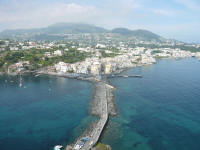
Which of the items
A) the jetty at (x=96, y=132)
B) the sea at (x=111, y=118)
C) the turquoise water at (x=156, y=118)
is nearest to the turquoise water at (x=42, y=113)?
the sea at (x=111, y=118)

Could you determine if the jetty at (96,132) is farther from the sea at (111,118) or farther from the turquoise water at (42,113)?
the turquoise water at (42,113)

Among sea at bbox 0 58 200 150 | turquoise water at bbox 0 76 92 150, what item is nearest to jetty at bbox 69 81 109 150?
sea at bbox 0 58 200 150

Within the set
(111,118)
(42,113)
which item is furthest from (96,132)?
(42,113)

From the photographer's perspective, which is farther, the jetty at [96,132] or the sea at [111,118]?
the sea at [111,118]

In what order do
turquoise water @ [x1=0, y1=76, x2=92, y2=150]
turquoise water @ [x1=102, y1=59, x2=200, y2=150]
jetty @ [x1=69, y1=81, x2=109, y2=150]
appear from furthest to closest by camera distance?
turquoise water @ [x1=0, y1=76, x2=92, y2=150]
turquoise water @ [x1=102, y1=59, x2=200, y2=150]
jetty @ [x1=69, y1=81, x2=109, y2=150]

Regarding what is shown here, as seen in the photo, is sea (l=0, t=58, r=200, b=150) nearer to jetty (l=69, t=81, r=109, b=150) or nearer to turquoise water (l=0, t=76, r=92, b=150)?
turquoise water (l=0, t=76, r=92, b=150)

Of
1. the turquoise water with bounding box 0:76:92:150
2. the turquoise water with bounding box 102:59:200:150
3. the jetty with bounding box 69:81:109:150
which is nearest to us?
the jetty with bounding box 69:81:109:150

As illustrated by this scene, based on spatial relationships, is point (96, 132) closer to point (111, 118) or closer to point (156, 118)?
point (111, 118)

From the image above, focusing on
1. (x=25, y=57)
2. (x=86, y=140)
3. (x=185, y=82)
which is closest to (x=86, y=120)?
(x=86, y=140)
